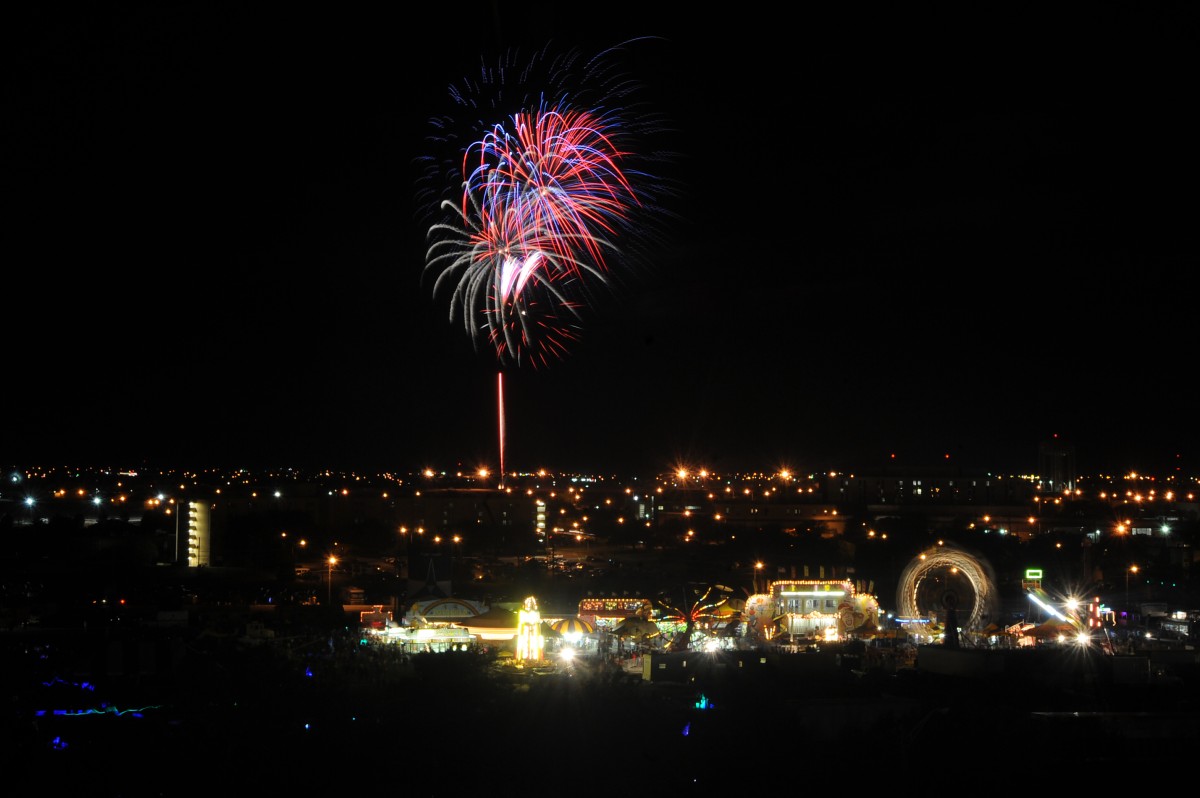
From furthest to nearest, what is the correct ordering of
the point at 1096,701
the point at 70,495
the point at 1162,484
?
the point at 1162,484 < the point at 70,495 < the point at 1096,701

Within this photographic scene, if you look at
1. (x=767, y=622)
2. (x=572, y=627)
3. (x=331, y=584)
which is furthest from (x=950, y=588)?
(x=331, y=584)

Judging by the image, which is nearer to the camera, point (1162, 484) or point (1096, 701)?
point (1096, 701)

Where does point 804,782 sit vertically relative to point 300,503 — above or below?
below

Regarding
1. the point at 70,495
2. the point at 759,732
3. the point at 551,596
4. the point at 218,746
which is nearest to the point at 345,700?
the point at 218,746

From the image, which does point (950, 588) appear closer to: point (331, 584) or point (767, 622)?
point (767, 622)

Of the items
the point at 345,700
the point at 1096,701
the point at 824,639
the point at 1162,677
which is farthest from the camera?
the point at 824,639

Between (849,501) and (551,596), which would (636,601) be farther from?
(849,501)

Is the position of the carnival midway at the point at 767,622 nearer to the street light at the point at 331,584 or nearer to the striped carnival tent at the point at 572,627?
the striped carnival tent at the point at 572,627

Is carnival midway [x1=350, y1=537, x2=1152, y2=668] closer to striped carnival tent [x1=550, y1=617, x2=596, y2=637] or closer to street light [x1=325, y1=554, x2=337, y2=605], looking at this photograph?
striped carnival tent [x1=550, y1=617, x2=596, y2=637]
